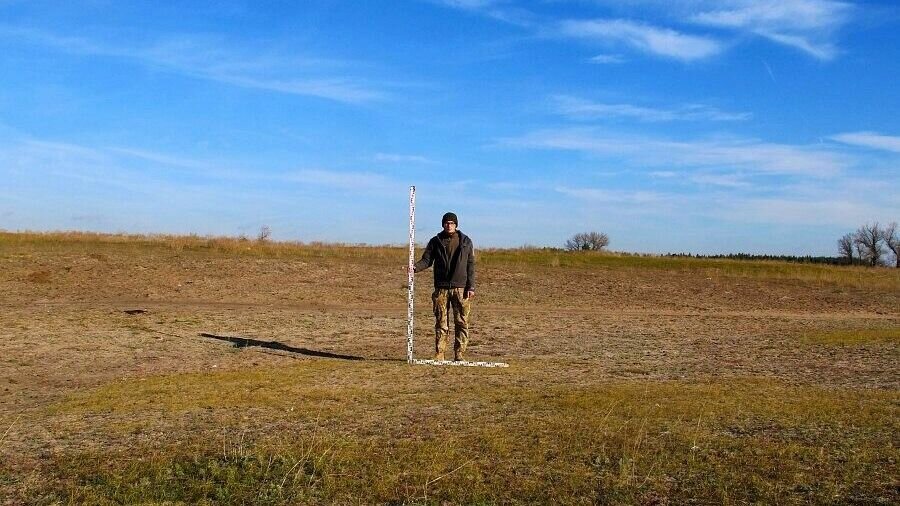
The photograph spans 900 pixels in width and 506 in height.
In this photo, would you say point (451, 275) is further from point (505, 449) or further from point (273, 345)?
point (505, 449)

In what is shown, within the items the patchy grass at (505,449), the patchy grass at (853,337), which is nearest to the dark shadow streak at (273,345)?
the patchy grass at (505,449)

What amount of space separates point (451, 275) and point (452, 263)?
185 millimetres

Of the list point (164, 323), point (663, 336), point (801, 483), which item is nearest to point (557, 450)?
point (801, 483)

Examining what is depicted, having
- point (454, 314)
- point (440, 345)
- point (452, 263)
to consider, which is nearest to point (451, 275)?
point (452, 263)

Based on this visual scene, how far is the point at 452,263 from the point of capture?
531 inches


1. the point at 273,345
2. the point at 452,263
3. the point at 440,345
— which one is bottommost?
the point at 273,345

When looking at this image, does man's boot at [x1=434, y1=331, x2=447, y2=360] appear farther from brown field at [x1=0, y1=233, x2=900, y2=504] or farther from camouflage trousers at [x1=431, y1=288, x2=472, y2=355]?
brown field at [x1=0, y1=233, x2=900, y2=504]

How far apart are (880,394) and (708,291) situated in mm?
23730


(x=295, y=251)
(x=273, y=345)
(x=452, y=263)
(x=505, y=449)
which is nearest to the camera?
(x=505, y=449)

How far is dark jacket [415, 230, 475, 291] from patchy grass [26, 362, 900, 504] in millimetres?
3016

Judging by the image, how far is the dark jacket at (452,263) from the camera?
13.4 m

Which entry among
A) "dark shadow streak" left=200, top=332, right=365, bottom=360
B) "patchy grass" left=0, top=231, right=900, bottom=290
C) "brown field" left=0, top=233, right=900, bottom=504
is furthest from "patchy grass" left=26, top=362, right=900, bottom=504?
"patchy grass" left=0, top=231, right=900, bottom=290

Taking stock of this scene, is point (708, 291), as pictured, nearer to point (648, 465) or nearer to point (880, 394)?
point (880, 394)

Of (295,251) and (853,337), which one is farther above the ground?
(295,251)
